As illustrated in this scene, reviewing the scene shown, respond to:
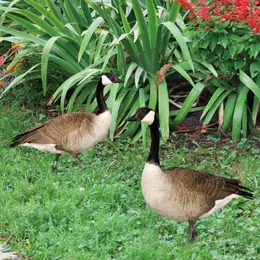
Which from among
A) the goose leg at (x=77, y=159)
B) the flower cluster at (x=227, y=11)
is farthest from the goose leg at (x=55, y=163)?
the flower cluster at (x=227, y=11)

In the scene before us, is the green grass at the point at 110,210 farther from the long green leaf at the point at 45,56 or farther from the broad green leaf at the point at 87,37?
the broad green leaf at the point at 87,37

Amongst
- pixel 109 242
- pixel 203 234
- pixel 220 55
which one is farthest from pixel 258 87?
pixel 109 242

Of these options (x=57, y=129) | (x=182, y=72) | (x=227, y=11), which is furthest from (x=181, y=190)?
(x=227, y=11)

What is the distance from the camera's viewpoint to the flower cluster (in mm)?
6719

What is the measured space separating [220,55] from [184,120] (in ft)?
3.74

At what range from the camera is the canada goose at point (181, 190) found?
18.6 ft

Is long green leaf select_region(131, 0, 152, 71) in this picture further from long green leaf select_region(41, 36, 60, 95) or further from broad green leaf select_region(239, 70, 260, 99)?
broad green leaf select_region(239, 70, 260, 99)

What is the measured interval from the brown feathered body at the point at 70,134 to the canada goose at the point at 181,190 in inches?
56.7

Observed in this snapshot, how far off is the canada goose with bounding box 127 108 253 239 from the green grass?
0.23m

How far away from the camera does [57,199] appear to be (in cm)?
646

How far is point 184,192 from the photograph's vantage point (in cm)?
575

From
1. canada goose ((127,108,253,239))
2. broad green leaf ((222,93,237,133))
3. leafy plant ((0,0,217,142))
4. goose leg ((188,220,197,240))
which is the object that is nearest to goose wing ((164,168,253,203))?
canada goose ((127,108,253,239))

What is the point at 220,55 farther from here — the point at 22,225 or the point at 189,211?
the point at 22,225

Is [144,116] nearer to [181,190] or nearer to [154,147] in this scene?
[154,147]
